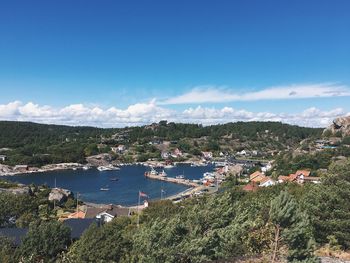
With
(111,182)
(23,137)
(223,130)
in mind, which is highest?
(223,130)

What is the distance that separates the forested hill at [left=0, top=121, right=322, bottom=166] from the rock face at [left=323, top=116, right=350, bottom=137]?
34.3ft

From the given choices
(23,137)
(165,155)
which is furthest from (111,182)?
(23,137)

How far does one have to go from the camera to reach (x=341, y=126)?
82.6 meters

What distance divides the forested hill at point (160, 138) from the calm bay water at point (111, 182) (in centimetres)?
1286

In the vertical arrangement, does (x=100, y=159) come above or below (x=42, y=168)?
above

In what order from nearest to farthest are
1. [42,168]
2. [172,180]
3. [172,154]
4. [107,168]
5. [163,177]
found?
[172,180] < [163,177] < [42,168] < [107,168] < [172,154]

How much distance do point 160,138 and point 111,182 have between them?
61.1m

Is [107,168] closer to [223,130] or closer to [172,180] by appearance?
[172,180]

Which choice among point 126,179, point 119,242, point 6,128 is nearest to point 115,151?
point 126,179

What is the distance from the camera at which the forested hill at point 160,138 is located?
90.9m

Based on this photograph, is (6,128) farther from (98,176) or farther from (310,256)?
(310,256)

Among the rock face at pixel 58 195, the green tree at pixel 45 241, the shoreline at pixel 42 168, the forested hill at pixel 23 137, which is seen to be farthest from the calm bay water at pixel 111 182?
the forested hill at pixel 23 137

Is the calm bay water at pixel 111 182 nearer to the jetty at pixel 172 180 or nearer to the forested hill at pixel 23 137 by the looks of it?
the jetty at pixel 172 180

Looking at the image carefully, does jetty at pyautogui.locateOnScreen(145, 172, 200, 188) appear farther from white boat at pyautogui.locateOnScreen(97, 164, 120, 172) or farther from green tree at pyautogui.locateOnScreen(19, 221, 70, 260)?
green tree at pyautogui.locateOnScreen(19, 221, 70, 260)
